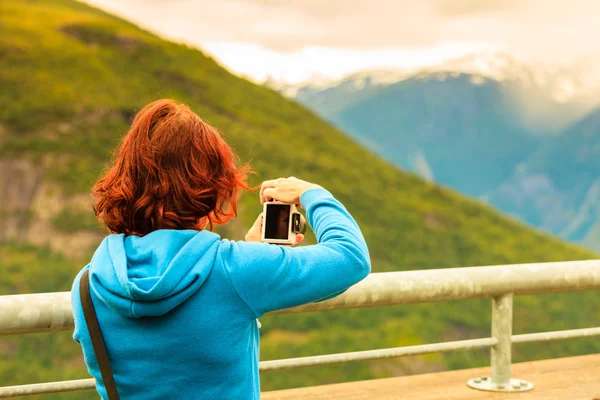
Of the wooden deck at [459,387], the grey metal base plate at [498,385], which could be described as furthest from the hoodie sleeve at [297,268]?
the grey metal base plate at [498,385]

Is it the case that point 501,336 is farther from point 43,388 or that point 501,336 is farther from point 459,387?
point 43,388

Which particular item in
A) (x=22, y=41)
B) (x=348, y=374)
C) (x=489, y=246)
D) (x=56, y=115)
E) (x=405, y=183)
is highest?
(x=22, y=41)

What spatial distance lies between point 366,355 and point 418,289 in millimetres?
334

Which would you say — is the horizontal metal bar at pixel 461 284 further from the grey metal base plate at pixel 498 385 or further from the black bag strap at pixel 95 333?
the black bag strap at pixel 95 333

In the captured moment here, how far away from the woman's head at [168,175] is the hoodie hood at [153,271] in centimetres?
5

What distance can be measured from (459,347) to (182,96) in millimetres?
64135

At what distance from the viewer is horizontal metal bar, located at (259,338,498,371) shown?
11.0 ft

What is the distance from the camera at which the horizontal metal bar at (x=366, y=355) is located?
11.0ft

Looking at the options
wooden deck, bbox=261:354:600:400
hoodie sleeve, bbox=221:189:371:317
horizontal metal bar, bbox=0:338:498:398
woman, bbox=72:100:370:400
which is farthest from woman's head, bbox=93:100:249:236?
wooden deck, bbox=261:354:600:400

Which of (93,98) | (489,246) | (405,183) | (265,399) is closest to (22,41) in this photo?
(93,98)

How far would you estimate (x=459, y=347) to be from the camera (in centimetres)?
382

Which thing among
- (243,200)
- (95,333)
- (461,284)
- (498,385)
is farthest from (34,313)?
(243,200)

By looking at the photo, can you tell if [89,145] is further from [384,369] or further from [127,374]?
[127,374]

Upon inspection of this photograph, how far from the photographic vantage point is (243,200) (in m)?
58.2
